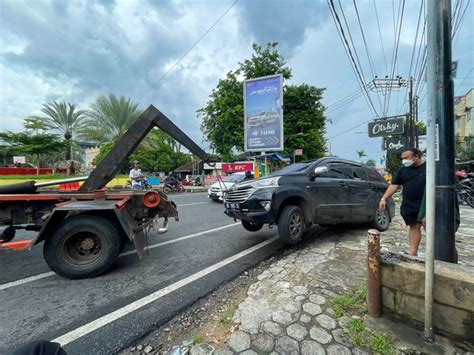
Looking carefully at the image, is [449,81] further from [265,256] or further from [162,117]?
[162,117]

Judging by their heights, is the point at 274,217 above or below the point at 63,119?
below

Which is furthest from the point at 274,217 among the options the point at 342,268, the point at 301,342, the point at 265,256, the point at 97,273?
the point at 97,273

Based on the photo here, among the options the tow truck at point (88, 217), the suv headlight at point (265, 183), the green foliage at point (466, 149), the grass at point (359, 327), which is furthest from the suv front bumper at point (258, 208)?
the green foliage at point (466, 149)

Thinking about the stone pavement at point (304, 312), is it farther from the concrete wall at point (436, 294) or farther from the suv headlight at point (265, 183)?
the suv headlight at point (265, 183)

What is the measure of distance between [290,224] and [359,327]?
2.36 m

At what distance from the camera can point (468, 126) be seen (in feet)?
102

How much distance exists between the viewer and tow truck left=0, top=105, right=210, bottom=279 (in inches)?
139

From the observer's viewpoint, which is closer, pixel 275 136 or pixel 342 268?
pixel 342 268

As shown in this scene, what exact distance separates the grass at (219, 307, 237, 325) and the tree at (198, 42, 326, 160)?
2102 centimetres

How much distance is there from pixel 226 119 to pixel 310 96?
869 centimetres

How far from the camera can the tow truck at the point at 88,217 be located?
3.53 m

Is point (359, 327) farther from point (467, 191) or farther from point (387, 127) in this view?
point (387, 127)

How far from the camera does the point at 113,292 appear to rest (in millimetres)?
3188

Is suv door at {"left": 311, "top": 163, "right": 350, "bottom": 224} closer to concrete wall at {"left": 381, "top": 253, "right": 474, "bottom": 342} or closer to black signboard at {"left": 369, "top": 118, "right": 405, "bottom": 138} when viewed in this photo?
concrete wall at {"left": 381, "top": 253, "right": 474, "bottom": 342}
